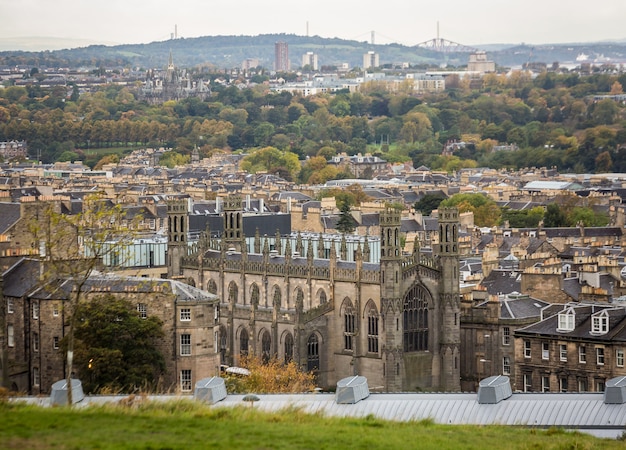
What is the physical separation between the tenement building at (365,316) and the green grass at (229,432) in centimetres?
3744

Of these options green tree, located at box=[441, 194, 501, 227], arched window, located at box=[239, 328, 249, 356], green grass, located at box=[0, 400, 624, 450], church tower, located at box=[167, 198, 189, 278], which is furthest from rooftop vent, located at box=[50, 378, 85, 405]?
green tree, located at box=[441, 194, 501, 227]

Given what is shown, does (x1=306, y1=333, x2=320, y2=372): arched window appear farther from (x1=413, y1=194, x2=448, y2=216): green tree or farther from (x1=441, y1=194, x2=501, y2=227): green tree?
(x1=413, y1=194, x2=448, y2=216): green tree

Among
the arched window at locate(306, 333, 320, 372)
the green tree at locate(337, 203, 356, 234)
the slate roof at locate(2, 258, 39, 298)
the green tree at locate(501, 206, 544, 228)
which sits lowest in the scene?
the arched window at locate(306, 333, 320, 372)

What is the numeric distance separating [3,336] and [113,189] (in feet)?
368

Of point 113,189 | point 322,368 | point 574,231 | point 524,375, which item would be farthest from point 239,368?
point 113,189

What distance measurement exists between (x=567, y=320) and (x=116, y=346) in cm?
1991

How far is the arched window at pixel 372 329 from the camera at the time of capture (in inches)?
3664

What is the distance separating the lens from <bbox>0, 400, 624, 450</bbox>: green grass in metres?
44.5

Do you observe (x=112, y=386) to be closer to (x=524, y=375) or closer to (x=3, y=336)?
(x=3, y=336)

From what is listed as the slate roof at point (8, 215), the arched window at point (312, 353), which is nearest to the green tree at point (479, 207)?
the arched window at point (312, 353)

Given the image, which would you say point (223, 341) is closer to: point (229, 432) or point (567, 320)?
point (567, 320)

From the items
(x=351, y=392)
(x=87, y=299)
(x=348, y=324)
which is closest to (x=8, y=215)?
(x=87, y=299)

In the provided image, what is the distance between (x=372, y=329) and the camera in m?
93.4

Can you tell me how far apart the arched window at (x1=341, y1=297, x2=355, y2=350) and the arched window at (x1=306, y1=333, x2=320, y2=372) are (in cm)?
147
